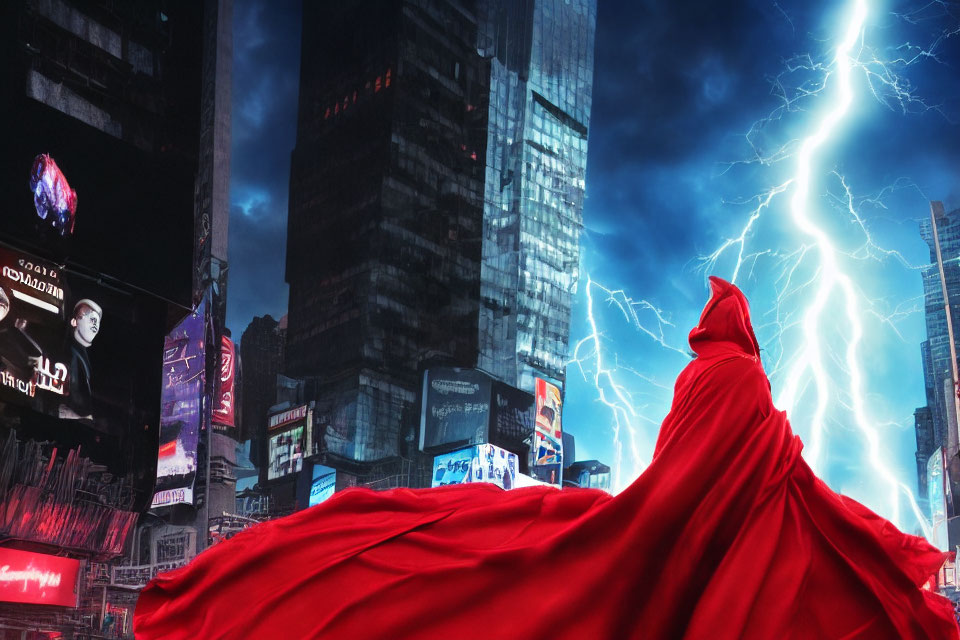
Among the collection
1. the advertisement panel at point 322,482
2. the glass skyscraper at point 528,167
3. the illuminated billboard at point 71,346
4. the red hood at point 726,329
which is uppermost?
the glass skyscraper at point 528,167

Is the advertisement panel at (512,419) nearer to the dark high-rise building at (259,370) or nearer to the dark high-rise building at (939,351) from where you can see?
the dark high-rise building at (259,370)

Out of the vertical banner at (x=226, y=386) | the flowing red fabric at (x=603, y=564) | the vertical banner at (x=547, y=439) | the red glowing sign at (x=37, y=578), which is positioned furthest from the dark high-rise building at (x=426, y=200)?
the flowing red fabric at (x=603, y=564)

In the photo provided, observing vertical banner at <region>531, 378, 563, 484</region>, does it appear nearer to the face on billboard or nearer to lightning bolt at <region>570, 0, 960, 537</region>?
lightning bolt at <region>570, 0, 960, 537</region>

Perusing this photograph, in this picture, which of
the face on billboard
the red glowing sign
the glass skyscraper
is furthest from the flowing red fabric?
the glass skyscraper

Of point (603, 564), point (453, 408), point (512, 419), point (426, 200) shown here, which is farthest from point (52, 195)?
point (426, 200)

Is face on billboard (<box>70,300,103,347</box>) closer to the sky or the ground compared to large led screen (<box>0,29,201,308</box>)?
closer to the ground

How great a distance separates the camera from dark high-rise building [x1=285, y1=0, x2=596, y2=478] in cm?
3538

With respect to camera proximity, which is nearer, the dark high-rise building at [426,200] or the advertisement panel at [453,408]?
the advertisement panel at [453,408]

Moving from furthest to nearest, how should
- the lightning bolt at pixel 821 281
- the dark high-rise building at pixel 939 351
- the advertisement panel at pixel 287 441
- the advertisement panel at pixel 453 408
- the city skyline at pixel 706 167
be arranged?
the advertisement panel at pixel 287 441
the advertisement panel at pixel 453 408
the dark high-rise building at pixel 939 351
the city skyline at pixel 706 167
the lightning bolt at pixel 821 281

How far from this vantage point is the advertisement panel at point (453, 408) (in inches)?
1278

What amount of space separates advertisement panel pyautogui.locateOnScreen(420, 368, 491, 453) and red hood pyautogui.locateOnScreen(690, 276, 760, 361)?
95.0 ft

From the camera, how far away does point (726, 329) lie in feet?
11.0

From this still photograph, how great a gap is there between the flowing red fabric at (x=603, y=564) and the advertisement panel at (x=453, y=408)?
2938 centimetres

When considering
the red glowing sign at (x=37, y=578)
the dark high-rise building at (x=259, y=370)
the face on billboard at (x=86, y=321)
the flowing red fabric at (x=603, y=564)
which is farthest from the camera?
the dark high-rise building at (x=259, y=370)
